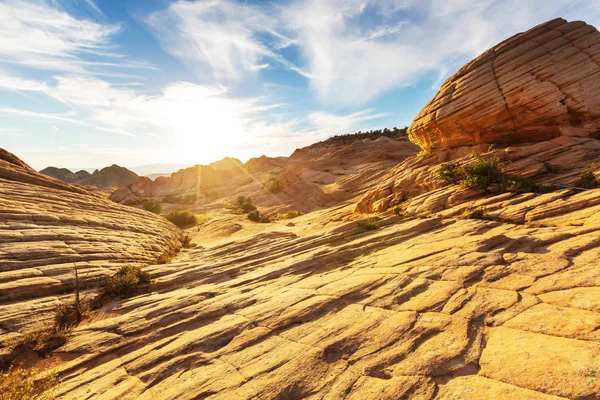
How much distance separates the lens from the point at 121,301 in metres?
11.0

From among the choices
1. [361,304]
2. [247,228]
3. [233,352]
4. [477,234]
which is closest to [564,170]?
[477,234]

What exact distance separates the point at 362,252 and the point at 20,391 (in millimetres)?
11156

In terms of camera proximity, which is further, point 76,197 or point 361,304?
point 76,197

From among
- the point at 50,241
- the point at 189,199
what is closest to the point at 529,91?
the point at 50,241

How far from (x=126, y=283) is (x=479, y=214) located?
1626 centimetres

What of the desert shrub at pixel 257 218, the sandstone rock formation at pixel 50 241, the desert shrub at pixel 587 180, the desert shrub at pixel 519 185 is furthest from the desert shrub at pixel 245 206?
the desert shrub at pixel 587 180

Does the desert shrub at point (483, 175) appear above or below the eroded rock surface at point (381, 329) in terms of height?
above

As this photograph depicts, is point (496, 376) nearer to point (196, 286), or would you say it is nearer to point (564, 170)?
point (196, 286)

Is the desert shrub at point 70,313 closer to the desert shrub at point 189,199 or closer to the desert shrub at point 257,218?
the desert shrub at point 257,218

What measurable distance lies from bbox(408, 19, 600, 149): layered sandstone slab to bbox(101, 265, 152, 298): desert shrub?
24.9 meters

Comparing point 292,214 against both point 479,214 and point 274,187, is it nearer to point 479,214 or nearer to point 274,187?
point 274,187

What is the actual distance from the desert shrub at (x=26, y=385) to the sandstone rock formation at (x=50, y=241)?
146 centimetres

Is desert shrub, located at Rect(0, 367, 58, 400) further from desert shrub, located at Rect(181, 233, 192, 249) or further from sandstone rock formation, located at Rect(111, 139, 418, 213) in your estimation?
sandstone rock formation, located at Rect(111, 139, 418, 213)

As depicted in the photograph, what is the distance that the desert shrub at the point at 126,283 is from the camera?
37.6ft
